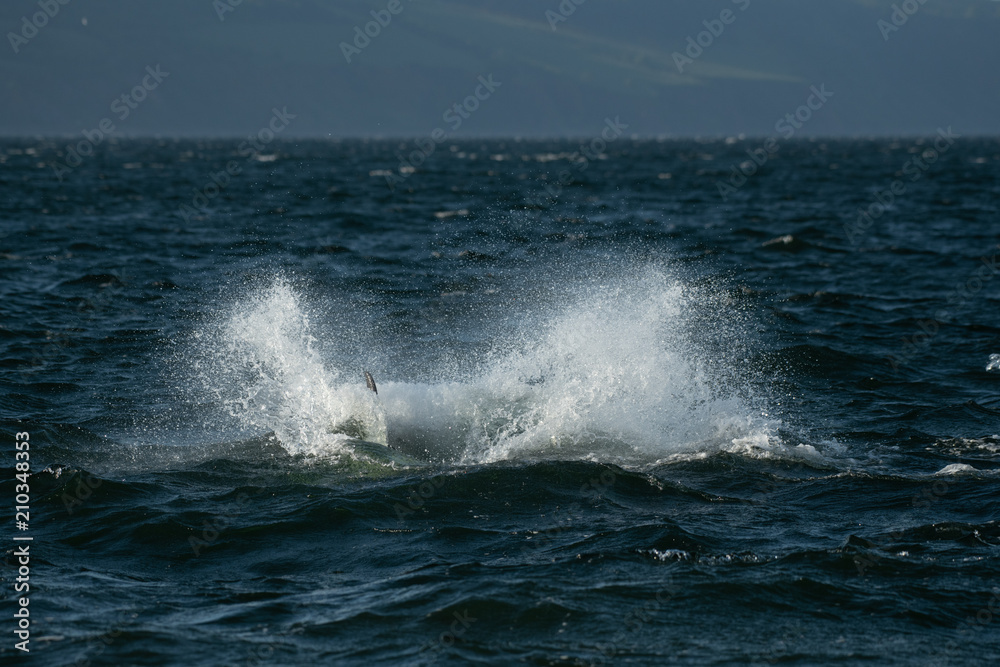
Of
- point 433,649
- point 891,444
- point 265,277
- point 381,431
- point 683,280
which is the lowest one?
point 433,649

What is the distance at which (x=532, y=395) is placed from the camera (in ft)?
47.7

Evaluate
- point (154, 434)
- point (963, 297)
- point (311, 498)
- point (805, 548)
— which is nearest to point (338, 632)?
point (311, 498)

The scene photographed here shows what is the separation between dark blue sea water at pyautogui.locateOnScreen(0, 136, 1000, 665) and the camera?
865 centimetres

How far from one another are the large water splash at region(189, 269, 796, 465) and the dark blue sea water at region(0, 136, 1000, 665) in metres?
0.06

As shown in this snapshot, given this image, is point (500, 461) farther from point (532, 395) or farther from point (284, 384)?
point (284, 384)

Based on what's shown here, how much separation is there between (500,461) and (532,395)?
203 cm

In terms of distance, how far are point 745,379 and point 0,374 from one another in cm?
1248

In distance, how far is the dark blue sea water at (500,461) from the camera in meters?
8.65

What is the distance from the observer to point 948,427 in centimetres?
1477

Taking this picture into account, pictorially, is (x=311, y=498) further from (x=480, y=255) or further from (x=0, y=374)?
(x=480, y=255)

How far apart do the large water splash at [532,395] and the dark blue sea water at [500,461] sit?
0.20 feet
